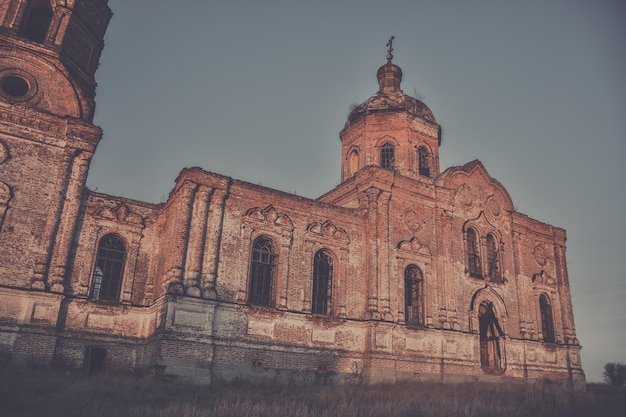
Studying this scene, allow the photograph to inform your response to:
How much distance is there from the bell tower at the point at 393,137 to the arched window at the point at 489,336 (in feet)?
20.7

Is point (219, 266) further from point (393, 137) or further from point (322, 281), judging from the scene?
point (393, 137)

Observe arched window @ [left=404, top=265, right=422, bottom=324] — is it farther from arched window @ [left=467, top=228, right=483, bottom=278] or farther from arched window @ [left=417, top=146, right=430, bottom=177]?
arched window @ [left=417, top=146, right=430, bottom=177]

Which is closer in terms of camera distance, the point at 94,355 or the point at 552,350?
the point at 94,355

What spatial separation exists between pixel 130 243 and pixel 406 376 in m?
10.6

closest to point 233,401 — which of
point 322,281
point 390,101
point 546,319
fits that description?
point 322,281

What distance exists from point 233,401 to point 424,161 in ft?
49.4

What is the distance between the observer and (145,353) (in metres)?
14.9

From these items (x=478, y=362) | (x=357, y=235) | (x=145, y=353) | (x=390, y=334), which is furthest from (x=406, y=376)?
(x=145, y=353)

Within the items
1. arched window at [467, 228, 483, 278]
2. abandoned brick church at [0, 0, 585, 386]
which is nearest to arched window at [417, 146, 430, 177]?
abandoned brick church at [0, 0, 585, 386]

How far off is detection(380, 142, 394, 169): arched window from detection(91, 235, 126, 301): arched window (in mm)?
11729

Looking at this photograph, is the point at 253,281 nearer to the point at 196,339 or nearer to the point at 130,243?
the point at 196,339

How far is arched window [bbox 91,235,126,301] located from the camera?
51.4 feet

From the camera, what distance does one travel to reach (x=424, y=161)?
22703 mm

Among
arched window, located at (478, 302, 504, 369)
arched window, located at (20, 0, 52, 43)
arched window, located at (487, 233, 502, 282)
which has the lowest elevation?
arched window, located at (478, 302, 504, 369)
